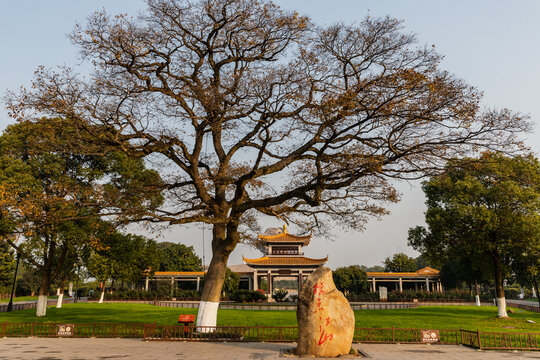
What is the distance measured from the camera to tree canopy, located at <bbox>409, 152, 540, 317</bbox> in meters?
20.4

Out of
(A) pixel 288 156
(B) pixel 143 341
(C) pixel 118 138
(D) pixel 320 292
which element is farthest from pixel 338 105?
(B) pixel 143 341

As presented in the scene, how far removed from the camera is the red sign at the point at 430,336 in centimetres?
1297

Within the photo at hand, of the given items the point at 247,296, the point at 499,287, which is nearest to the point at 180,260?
the point at 247,296

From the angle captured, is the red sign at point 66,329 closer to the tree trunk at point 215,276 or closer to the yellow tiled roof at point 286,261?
the tree trunk at point 215,276

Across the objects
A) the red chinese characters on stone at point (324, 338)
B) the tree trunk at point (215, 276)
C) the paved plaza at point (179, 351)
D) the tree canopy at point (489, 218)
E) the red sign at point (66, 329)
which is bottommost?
the paved plaza at point (179, 351)

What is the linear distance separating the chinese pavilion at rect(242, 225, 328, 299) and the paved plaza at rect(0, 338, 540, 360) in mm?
29423

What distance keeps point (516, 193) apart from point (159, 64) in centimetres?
1886

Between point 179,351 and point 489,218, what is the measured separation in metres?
17.3

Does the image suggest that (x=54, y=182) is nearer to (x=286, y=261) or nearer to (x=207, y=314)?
(x=207, y=314)

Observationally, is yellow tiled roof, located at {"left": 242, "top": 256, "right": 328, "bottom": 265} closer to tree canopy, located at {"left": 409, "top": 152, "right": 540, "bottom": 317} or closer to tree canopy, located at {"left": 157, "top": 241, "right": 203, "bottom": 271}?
tree canopy, located at {"left": 157, "top": 241, "right": 203, "bottom": 271}

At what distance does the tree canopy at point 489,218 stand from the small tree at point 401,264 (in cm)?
3890

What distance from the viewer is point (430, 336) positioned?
42.7ft

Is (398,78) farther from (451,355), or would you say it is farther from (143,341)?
(143,341)

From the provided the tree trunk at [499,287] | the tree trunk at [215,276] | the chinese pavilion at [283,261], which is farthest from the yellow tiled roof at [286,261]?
the tree trunk at [215,276]
